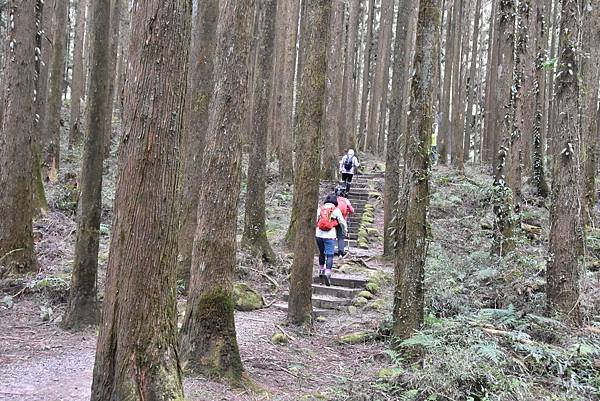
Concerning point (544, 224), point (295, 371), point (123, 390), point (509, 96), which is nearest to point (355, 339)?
point (295, 371)

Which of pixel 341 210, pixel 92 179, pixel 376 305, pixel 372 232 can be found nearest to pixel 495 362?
pixel 376 305

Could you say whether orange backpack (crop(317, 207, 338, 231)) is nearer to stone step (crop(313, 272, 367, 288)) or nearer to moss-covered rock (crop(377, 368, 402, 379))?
stone step (crop(313, 272, 367, 288))

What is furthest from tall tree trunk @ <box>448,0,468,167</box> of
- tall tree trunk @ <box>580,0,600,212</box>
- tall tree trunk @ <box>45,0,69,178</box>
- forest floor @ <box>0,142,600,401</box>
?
tall tree trunk @ <box>45,0,69,178</box>

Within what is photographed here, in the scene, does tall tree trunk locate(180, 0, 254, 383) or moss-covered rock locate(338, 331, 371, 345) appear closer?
tall tree trunk locate(180, 0, 254, 383)

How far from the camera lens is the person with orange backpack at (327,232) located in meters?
11.1

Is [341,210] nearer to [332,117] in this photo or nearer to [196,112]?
[196,112]

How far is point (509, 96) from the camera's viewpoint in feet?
40.8

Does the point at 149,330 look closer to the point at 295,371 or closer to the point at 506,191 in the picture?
the point at 295,371

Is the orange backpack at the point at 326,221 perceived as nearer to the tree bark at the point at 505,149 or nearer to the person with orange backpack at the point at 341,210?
the person with orange backpack at the point at 341,210

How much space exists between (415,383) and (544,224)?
1106 centimetres

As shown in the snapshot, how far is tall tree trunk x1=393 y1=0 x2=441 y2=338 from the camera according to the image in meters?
6.99

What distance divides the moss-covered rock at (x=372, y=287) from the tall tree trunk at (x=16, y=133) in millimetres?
6425

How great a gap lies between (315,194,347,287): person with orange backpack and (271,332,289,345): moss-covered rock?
9.98 feet

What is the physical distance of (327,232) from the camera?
36.4ft
